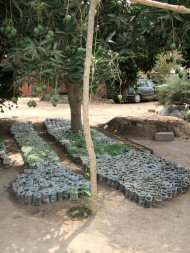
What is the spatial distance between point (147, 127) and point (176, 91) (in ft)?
15.2

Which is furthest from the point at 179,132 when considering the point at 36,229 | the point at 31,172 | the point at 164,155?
the point at 36,229

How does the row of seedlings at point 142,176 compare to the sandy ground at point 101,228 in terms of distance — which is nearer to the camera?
the sandy ground at point 101,228

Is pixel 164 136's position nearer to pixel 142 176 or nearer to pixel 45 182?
pixel 142 176

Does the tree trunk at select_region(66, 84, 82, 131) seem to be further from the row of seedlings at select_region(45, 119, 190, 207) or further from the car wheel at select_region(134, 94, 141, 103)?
the car wheel at select_region(134, 94, 141, 103)

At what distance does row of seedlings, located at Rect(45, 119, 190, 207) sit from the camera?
6.94m

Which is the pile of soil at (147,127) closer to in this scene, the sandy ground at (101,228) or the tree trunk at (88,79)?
the sandy ground at (101,228)

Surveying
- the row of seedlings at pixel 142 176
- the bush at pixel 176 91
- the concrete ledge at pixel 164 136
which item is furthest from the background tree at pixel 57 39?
the bush at pixel 176 91

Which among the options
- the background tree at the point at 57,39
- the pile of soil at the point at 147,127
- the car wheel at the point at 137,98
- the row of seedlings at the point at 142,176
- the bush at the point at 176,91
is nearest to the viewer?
the background tree at the point at 57,39

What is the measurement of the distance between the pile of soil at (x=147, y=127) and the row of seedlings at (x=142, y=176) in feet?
12.1

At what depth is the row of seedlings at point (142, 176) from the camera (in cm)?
694

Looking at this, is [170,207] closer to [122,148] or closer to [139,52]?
[139,52]

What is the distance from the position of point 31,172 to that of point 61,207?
165cm

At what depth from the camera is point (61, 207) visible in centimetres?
655

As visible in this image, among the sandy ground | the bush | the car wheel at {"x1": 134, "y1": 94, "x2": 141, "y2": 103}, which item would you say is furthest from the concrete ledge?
the car wheel at {"x1": 134, "y1": 94, "x2": 141, "y2": 103}
